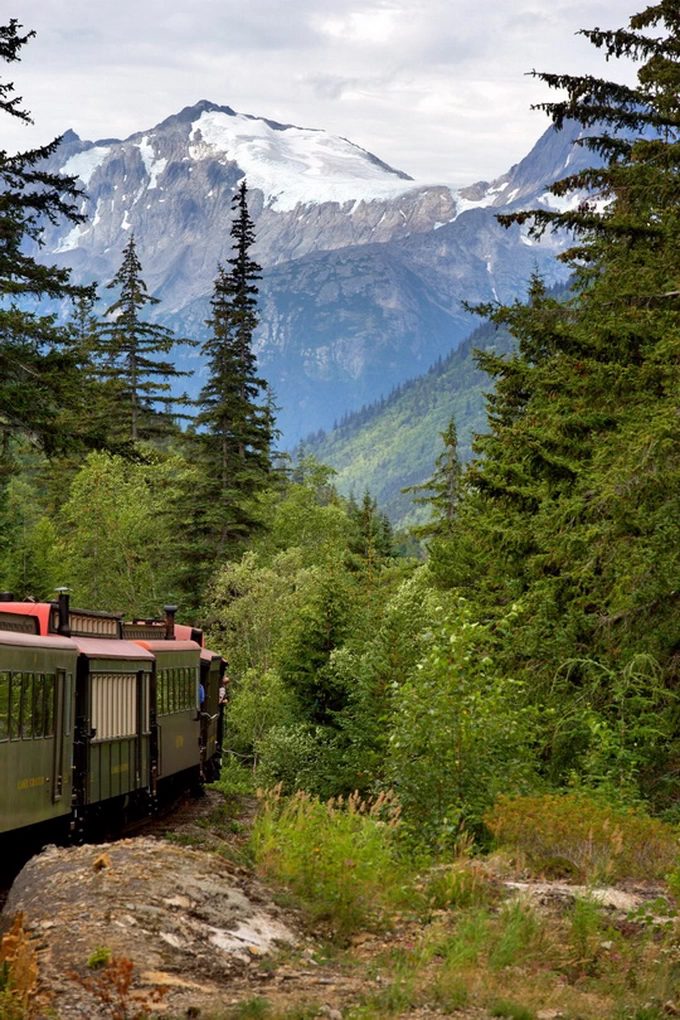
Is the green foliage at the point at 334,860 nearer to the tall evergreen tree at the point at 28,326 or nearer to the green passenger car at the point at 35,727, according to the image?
the green passenger car at the point at 35,727

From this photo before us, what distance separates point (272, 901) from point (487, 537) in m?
12.5

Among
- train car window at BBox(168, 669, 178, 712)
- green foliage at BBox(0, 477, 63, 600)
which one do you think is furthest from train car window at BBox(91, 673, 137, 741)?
green foliage at BBox(0, 477, 63, 600)

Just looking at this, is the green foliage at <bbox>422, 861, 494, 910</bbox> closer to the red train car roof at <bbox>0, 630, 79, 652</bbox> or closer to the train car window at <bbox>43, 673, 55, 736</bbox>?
the red train car roof at <bbox>0, 630, 79, 652</bbox>

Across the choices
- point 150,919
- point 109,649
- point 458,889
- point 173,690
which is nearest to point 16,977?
point 150,919

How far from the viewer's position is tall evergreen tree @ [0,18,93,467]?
992 inches

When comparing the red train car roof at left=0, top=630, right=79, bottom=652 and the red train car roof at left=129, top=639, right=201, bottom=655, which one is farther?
the red train car roof at left=129, top=639, right=201, bottom=655

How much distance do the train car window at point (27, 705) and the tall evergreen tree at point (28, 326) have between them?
1179 centimetres

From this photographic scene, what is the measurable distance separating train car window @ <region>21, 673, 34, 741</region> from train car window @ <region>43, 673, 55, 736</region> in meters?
0.52

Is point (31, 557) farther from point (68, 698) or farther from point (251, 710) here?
point (68, 698)

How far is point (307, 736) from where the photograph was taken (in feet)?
92.1

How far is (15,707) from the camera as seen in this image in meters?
12.9

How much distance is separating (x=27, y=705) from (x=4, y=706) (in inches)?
31.8

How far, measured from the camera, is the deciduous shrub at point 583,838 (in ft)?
38.7

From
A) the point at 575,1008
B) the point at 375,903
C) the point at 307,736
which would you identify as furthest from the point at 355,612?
the point at 575,1008
